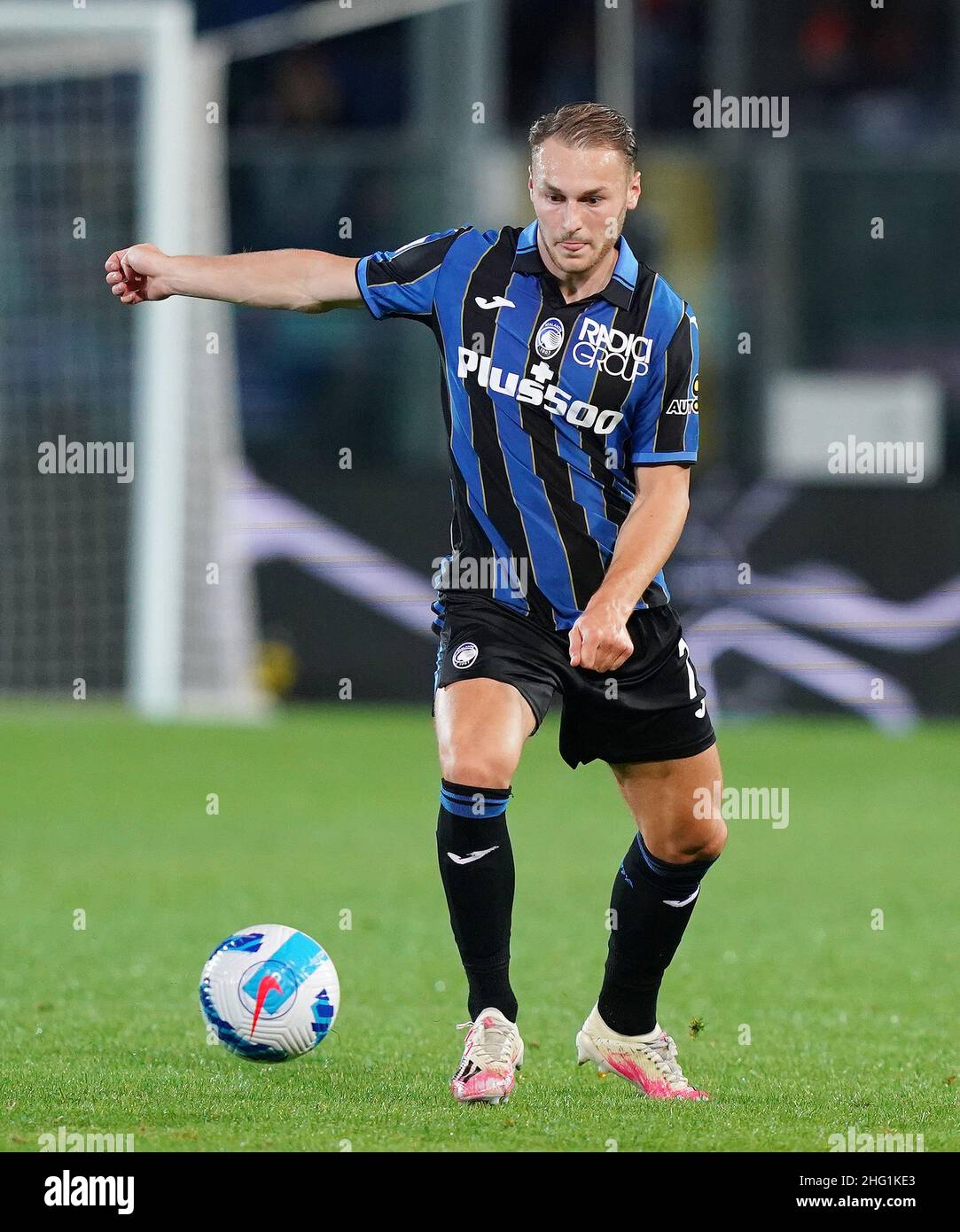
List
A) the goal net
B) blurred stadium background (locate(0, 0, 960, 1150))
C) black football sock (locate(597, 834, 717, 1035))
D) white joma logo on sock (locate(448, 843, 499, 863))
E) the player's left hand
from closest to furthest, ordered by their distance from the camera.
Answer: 1. the player's left hand
2. white joma logo on sock (locate(448, 843, 499, 863))
3. black football sock (locate(597, 834, 717, 1035))
4. blurred stadium background (locate(0, 0, 960, 1150))
5. the goal net

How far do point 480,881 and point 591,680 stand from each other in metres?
0.52

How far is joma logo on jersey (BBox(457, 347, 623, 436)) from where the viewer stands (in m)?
4.68

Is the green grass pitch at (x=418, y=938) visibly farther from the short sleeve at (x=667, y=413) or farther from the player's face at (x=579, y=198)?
the player's face at (x=579, y=198)

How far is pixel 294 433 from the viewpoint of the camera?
14.9 meters

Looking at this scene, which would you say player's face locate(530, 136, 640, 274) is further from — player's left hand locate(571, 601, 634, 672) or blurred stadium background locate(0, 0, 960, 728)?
blurred stadium background locate(0, 0, 960, 728)

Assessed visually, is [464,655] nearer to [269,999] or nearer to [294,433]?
[269,999]

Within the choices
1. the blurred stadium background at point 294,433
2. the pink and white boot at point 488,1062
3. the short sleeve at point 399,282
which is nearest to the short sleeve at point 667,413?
the short sleeve at point 399,282

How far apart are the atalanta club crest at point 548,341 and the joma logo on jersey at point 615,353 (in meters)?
0.04

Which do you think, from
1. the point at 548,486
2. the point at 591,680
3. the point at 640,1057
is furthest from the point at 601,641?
the point at 640,1057

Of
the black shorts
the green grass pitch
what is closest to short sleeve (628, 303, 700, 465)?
the black shorts

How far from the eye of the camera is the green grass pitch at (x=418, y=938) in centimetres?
448

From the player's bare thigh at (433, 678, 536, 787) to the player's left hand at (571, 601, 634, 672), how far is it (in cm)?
24

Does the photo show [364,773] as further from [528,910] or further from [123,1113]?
[123,1113]
